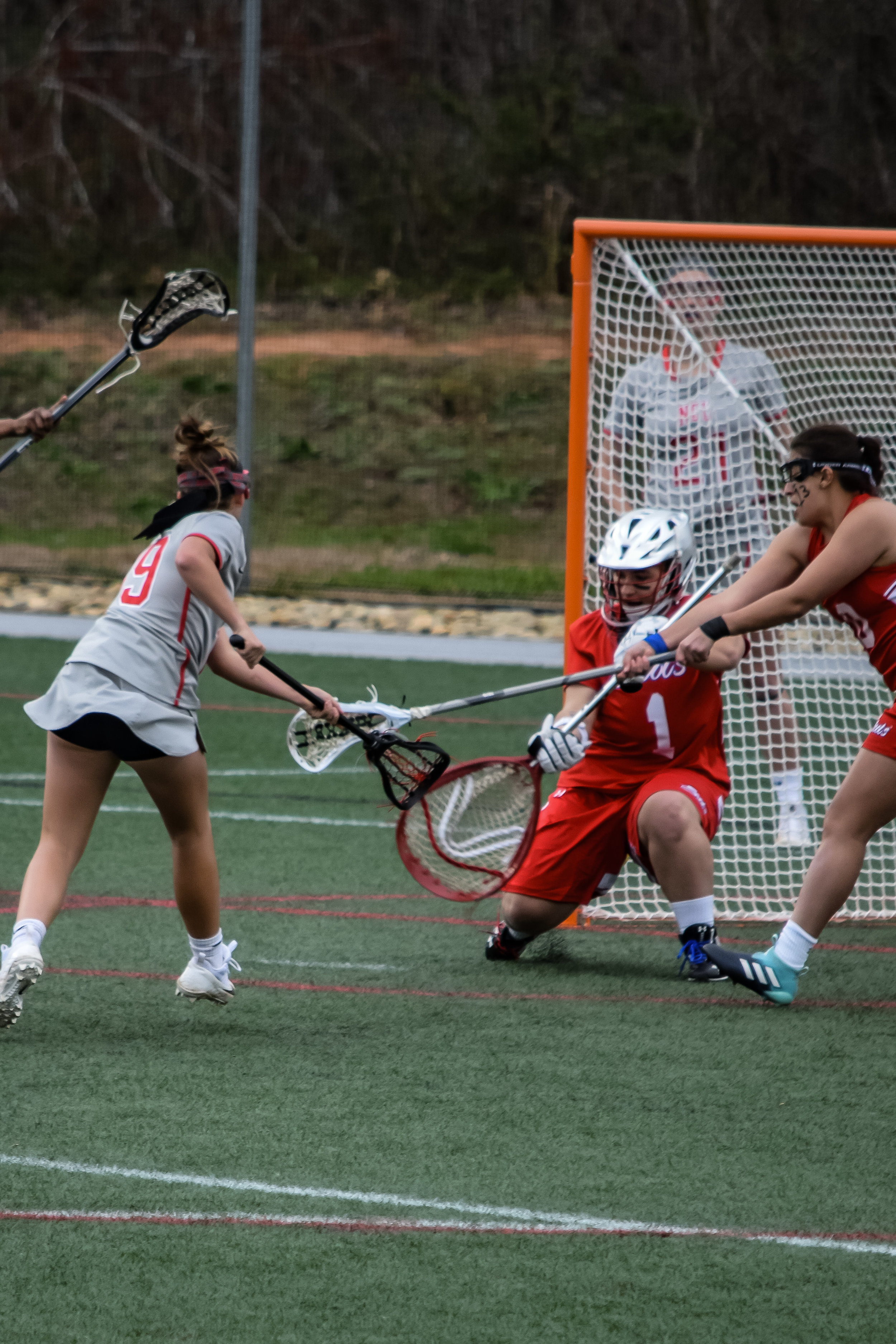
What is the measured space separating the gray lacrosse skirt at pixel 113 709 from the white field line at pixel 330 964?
3.75 ft

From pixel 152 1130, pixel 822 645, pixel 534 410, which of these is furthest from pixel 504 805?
pixel 534 410

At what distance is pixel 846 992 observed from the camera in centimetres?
526

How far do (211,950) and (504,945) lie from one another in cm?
116

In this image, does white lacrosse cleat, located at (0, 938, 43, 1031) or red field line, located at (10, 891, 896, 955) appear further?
red field line, located at (10, 891, 896, 955)

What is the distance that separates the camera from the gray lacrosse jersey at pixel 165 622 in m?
4.52

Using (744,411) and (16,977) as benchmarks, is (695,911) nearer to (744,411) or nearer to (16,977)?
(16,977)

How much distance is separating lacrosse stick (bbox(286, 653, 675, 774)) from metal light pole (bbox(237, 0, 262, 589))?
9.50 meters

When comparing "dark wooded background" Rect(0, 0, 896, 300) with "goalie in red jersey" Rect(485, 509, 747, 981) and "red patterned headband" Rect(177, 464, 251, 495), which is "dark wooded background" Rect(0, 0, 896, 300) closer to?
"goalie in red jersey" Rect(485, 509, 747, 981)

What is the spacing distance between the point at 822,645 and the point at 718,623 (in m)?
2.22

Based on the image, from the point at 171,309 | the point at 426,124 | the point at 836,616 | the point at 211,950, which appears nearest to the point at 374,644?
the point at 171,309

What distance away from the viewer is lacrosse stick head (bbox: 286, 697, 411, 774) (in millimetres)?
4859

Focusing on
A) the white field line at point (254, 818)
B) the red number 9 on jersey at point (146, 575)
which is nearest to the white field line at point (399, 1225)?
the red number 9 on jersey at point (146, 575)

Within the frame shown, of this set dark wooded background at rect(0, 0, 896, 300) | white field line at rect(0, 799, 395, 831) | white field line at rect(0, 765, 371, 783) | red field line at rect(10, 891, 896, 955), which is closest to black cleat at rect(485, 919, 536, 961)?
red field line at rect(10, 891, 896, 955)

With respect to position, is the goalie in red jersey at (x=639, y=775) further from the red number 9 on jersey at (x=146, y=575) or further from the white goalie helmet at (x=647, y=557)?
the red number 9 on jersey at (x=146, y=575)
